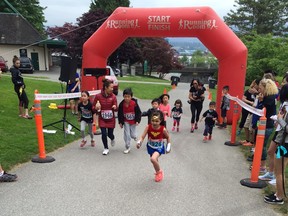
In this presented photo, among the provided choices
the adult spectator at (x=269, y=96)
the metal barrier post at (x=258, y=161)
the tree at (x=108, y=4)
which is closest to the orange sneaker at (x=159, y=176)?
the metal barrier post at (x=258, y=161)

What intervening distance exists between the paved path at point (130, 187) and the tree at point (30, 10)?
42.0 m

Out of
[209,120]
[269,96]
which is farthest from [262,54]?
[269,96]

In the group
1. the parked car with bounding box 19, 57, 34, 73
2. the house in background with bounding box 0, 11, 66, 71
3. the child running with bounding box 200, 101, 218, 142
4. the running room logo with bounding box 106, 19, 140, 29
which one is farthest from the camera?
the house in background with bounding box 0, 11, 66, 71

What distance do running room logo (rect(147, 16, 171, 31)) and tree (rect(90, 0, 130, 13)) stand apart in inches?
1286

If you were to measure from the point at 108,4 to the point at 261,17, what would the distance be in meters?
22.6

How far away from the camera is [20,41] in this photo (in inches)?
1393

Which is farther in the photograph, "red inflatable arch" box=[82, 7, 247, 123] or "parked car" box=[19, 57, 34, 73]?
"parked car" box=[19, 57, 34, 73]

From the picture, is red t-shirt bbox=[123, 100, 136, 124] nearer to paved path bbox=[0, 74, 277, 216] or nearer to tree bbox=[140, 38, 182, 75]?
paved path bbox=[0, 74, 277, 216]

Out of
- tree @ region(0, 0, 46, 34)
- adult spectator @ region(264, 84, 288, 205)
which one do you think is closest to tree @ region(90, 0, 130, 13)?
tree @ region(0, 0, 46, 34)

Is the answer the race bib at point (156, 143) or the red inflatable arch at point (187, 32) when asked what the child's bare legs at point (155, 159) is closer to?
the race bib at point (156, 143)

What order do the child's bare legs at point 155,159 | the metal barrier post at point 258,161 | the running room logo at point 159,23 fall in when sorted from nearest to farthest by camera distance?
Answer: 1. the metal barrier post at point 258,161
2. the child's bare legs at point 155,159
3. the running room logo at point 159,23

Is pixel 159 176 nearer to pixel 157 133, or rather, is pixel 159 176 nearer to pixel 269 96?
pixel 157 133

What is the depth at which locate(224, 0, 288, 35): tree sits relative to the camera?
43875mm

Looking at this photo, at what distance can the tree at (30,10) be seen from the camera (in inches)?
1705
